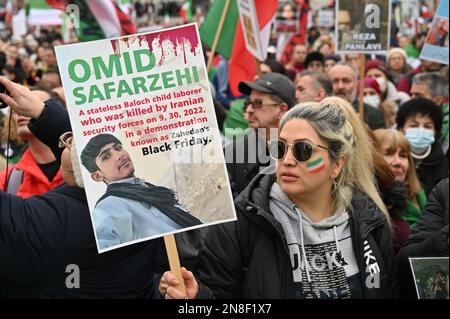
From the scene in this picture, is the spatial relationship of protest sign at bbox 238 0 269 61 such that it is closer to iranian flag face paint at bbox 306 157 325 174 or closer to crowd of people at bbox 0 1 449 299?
crowd of people at bbox 0 1 449 299

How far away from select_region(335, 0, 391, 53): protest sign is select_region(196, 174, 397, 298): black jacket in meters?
4.30

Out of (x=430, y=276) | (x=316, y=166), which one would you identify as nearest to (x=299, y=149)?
(x=316, y=166)

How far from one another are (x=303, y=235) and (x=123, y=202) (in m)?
0.77

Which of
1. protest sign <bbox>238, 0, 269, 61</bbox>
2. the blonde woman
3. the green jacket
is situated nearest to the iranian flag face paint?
the green jacket

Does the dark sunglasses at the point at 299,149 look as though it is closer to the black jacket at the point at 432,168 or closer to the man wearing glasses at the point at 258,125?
the man wearing glasses at the point at 258,125

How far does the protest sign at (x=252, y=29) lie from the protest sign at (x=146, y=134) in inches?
164

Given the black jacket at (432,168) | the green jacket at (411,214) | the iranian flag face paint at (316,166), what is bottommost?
the black jacket at (432,168)

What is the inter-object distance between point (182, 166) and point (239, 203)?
341mm

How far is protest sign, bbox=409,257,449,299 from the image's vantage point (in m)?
4.02

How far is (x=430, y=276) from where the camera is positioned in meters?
4.09

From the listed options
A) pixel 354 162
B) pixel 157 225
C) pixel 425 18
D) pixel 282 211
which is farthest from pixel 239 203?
pixel 425 18

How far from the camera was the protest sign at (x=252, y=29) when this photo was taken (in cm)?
761

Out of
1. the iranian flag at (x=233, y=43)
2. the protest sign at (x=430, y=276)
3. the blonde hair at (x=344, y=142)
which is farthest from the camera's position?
the iranian flag at (x=233, y=43)

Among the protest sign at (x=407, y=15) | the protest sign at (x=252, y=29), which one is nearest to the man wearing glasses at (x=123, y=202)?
the protest sign at (x=252, y=29)
